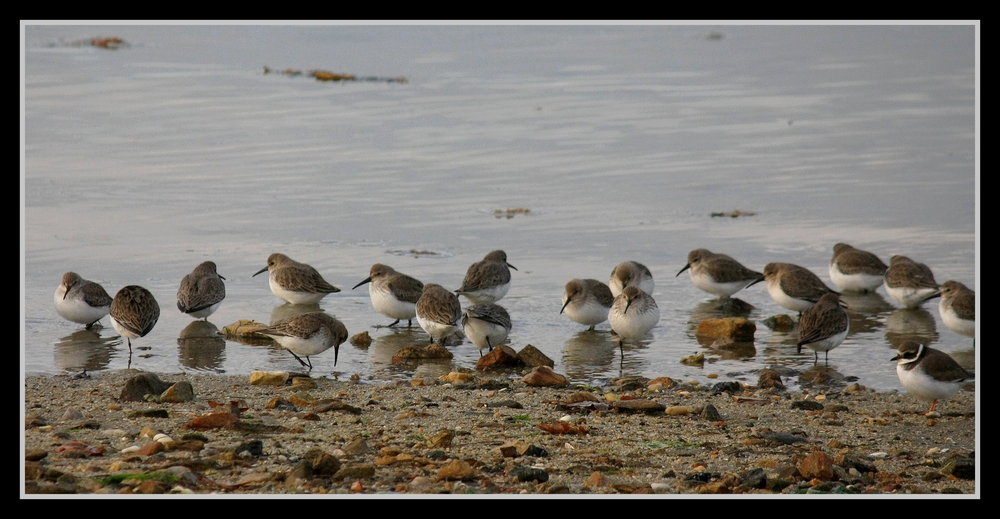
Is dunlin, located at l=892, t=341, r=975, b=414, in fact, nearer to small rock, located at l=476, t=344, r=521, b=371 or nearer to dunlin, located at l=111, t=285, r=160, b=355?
small rock, located at l=476, t=344, r=521, b=371

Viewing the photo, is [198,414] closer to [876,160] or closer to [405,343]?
[405,343]

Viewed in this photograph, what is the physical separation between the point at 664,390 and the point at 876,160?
1328cm

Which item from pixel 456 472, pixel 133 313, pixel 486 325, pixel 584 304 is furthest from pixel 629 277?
pixel 456 472

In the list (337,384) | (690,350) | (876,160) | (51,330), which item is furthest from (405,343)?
(876,160)

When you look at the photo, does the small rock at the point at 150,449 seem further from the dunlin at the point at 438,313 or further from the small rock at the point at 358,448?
the dunlin at the point at 438,313

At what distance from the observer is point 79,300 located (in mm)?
11305

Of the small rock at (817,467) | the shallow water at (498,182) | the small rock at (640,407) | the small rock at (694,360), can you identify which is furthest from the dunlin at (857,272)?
the small rock at (817,467)

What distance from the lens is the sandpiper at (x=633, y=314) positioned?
11180 millimetres

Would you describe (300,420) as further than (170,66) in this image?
A: No

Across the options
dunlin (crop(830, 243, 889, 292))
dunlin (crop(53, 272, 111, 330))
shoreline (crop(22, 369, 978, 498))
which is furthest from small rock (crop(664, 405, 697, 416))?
dunlin (crop(53, 272, 111, 330))

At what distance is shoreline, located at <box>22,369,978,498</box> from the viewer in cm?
640

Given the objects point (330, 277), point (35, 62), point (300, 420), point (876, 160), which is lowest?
point (300, 420)

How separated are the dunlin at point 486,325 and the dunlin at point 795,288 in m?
3.59

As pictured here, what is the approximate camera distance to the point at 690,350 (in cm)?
1118
